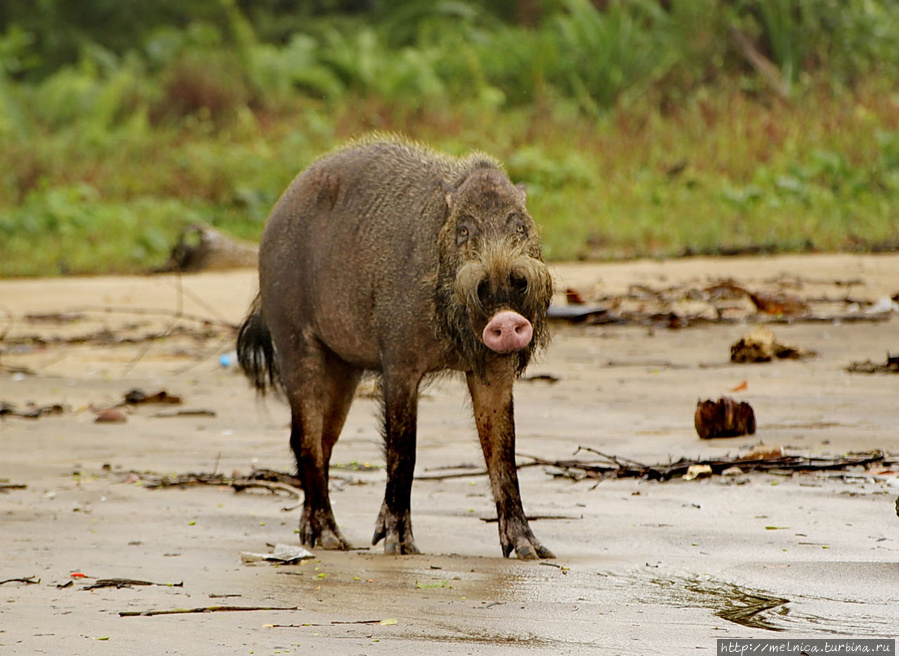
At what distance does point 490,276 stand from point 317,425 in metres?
1.35

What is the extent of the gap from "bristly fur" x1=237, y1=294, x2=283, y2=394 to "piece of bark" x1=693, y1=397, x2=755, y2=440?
184 centimetres

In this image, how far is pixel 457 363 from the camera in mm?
4594

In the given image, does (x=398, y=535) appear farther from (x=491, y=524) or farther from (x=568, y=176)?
(x=568, y=176)

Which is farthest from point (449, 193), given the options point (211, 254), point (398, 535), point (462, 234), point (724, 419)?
point (211, 254)

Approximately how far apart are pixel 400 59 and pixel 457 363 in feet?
57.3

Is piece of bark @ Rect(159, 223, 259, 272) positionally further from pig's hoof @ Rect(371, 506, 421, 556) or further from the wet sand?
pig's hoof @ Rect(371, 506, 421, 556)

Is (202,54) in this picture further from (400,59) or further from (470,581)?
(470,581)

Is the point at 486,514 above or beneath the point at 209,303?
beneath

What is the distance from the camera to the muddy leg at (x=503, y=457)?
4.41 m

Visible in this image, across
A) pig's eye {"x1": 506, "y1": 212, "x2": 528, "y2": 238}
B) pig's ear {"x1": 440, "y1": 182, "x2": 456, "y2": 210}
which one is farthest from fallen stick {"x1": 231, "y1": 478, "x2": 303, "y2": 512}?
pig's eye {"x1": 506, "y1": 212, "x2": 528, "y2": 238}

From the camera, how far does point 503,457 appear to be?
4617mm

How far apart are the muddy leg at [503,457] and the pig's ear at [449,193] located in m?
0.59

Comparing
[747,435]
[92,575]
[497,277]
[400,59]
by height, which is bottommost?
[92,575]

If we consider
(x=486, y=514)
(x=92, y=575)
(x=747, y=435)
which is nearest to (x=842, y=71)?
(x=747, y=435)
